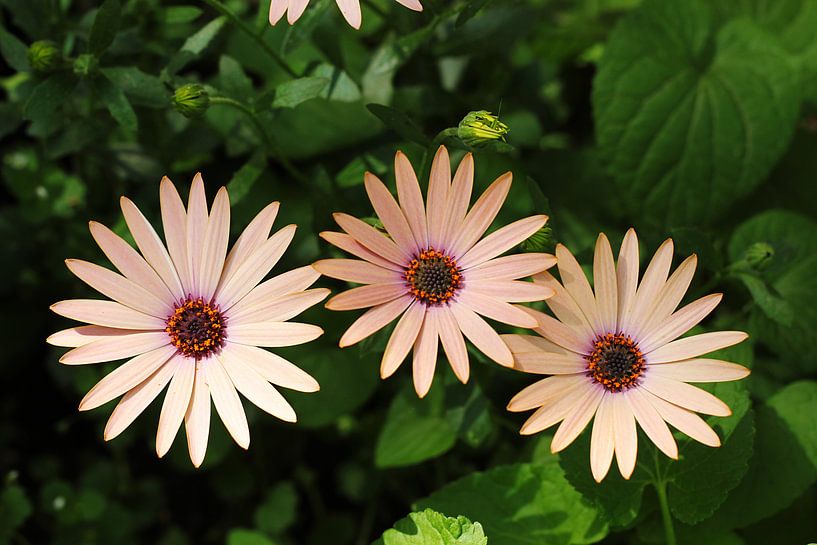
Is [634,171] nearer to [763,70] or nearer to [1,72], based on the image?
[763,70]

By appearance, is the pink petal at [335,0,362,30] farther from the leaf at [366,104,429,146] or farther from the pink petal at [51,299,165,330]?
the pink petal at [51,299,165,330]

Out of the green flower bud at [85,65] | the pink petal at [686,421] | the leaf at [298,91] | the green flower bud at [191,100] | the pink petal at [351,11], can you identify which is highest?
the green flower bud at [85,65]

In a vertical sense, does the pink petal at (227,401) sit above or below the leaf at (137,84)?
below

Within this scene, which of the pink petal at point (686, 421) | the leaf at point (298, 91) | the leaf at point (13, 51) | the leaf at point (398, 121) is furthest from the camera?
the leaf at point (13, 51)

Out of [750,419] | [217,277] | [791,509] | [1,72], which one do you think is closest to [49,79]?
[217,277]

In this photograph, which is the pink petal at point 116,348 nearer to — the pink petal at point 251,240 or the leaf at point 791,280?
the pink petal at point 251,240

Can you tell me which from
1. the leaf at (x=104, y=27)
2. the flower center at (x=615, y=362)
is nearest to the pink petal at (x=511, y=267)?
the flower center at (x=615, y=362)

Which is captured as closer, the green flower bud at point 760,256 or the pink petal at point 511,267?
the pink petal at point 511,267

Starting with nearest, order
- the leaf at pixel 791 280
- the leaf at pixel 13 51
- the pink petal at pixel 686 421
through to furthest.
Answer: the pink petal at pixel 686 421 → the leaf at pixel 13 51 → the leaf at pixel 791 280

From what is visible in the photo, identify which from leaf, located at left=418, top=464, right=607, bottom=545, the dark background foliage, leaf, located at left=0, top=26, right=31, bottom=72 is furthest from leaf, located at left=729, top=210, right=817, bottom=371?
leaf, located at left=0, top=26, right=31, bottom=72
